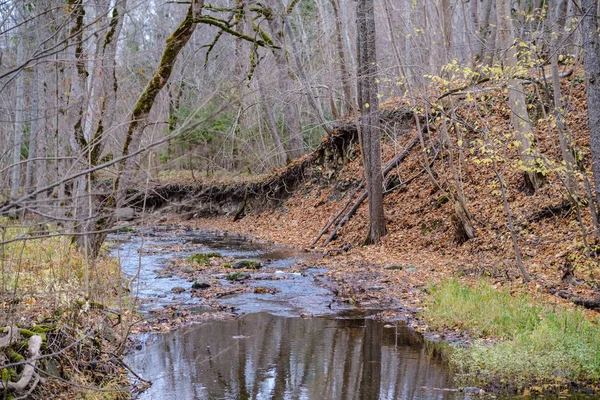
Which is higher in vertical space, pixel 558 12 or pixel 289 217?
pixel 558 12

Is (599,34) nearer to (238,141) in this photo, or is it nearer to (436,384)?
(436,384)

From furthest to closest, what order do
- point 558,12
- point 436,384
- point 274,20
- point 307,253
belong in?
point 274,20 → point 558,12 → point 307,253 → point 436,384

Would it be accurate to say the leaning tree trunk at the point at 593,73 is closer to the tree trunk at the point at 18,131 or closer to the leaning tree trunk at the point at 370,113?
the tree trunk at the point at 18,131

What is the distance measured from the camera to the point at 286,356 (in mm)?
8086

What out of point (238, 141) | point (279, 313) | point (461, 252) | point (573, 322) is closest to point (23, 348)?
point (279, 313)

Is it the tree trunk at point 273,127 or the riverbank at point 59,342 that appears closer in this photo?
the riverbank at point 59,342

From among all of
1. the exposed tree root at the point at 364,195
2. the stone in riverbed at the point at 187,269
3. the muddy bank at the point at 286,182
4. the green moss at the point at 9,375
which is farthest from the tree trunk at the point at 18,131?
the exposed tree root at the point at 364,195

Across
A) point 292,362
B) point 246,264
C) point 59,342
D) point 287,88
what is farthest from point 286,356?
point 287,88

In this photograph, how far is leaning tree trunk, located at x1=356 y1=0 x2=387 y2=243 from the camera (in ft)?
54.6

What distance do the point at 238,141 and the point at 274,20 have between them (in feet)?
30.3

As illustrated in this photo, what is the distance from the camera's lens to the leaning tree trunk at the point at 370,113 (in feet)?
54.6

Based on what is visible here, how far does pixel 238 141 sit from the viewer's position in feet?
102

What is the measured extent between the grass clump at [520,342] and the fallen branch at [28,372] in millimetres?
4766

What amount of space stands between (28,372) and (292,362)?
3.45 metres
